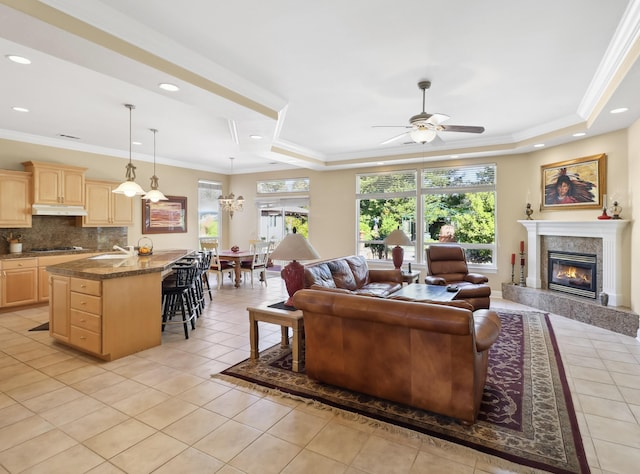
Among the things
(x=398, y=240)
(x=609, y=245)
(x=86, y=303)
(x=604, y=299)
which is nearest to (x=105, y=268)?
(x=86, y=303)

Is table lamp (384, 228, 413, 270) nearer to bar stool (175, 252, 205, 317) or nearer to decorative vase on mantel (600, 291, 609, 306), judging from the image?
decorative vase on mantel (600, 291, 609, 306)

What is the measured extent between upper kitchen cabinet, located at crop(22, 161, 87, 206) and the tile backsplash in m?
0.53

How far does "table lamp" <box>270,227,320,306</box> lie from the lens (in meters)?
3.36

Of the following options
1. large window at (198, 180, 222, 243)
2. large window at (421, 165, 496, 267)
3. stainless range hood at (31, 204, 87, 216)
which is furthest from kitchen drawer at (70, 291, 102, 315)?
large window at (421, 165, 496, 267)

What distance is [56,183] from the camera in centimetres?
586

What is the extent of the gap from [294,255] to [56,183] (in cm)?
508

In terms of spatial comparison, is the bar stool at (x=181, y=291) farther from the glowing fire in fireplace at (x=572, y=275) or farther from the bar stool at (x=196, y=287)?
the glowing fire in fireplace at (x=572, y=275)

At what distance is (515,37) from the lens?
9.46ft

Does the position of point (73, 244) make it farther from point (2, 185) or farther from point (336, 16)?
point (336, 16)

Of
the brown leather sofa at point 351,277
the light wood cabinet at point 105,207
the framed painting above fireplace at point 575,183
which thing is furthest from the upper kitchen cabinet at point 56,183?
the framed painting above fireplace at point 575,183

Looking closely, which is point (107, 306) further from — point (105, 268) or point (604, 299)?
point (604, 299)

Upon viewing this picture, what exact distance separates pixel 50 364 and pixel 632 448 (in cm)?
488

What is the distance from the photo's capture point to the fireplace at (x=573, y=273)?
5.19 meters

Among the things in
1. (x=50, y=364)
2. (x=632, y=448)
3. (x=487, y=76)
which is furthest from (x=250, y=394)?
(x=487, y=76)
